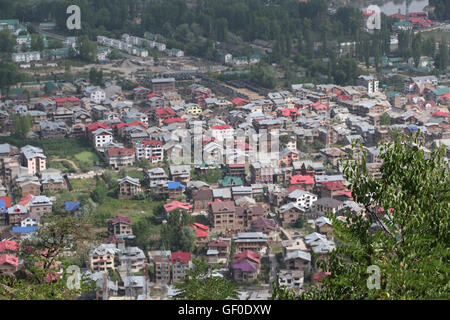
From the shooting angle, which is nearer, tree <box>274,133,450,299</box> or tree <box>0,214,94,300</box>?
tree <box>274,133,450,299</box>

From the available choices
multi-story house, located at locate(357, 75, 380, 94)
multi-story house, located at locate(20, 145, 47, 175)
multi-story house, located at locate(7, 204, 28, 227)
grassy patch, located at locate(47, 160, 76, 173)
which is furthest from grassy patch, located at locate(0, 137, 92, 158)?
multi-story house, located at locate(357, 75, 380, 94)

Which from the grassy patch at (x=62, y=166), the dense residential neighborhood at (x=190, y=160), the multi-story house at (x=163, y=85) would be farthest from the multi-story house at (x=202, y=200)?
the multi-story house at (x=163, y=85)

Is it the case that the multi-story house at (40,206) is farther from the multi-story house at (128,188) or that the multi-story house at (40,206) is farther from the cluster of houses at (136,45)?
the cluster of houses at (136,45)

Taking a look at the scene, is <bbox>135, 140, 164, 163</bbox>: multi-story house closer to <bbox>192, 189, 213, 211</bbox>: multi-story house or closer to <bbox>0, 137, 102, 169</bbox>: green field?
<bbox>0, 137, 102, 169</bbox>: green field

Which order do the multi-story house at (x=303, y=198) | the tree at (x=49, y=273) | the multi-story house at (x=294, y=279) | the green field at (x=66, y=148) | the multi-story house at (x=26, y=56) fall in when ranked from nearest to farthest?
the tree at (x=49, y=273)
the multi-story house at (x=294, y=279)
the multi-story house at (x=303, y=198)
the green field at (x=66, y=148)
the multi-story house at (x=26, y=56)

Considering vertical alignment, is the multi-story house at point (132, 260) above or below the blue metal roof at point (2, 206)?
below

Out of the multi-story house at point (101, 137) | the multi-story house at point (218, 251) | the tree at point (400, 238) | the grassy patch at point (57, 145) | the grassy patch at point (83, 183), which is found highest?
the tree at point (400, 238)

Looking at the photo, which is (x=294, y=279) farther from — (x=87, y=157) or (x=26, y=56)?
(x=26, y=56)

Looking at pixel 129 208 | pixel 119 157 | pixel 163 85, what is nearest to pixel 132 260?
pixel 129 208
